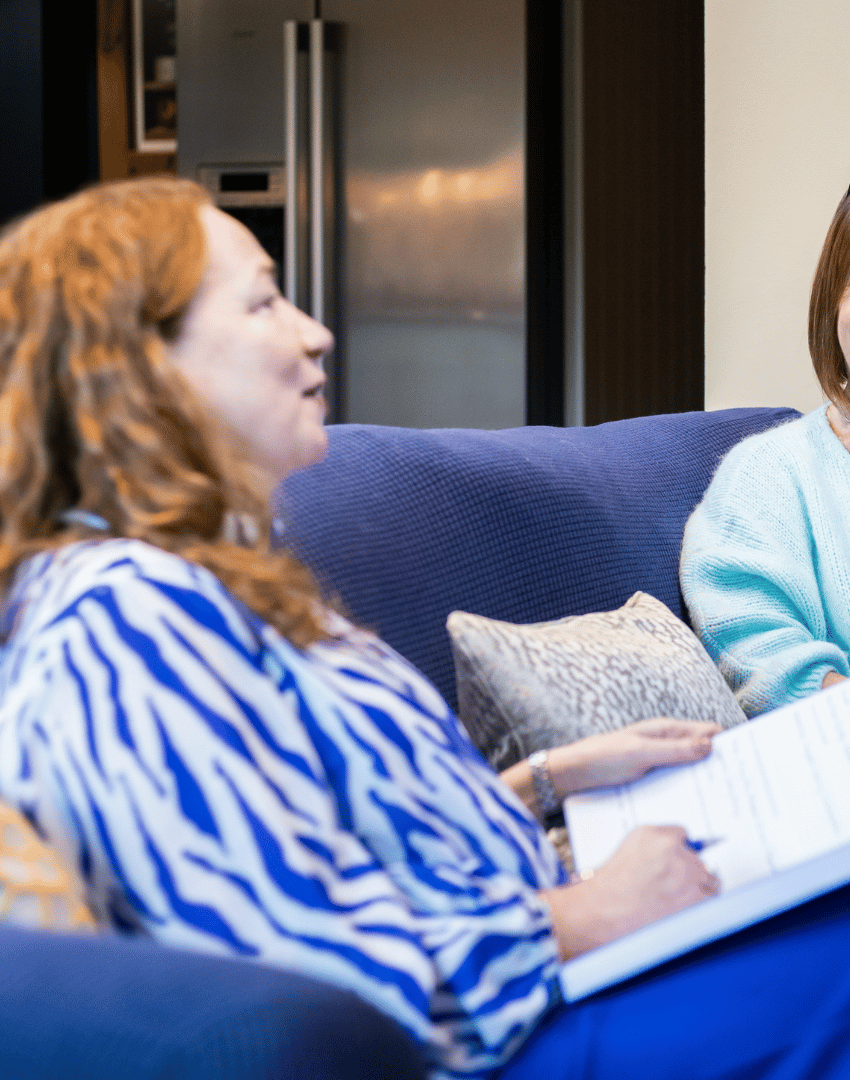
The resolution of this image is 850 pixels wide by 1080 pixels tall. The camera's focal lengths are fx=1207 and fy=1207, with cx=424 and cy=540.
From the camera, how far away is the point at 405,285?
3.06m

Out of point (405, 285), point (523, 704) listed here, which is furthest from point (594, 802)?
point (405, 285)

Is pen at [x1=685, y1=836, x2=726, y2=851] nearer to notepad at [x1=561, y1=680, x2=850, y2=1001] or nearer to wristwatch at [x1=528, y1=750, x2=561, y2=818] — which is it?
notepad at [x1=561, y1=680, x2=850, y2=1001]

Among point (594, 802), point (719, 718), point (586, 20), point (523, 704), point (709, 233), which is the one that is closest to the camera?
point (594, 802)

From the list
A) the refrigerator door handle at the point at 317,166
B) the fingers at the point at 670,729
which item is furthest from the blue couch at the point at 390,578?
the refrigerator door handle at the point at 317,166

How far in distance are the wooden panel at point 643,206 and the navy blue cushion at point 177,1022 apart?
2557mm

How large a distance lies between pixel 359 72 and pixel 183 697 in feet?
8.91

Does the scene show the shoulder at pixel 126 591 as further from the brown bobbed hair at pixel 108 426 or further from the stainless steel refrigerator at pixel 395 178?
the stainless steel refrigerator at pixel 395 178

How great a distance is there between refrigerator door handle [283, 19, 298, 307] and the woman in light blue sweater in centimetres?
158

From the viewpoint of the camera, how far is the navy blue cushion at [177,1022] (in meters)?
0.48

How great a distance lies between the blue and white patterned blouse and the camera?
59 cm

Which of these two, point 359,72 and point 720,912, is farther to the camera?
point 359,72

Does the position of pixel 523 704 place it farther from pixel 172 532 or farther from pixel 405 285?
pixel 405 285

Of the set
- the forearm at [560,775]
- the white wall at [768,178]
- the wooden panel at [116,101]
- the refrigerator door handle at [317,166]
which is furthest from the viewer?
the wooden panel at [116,101]

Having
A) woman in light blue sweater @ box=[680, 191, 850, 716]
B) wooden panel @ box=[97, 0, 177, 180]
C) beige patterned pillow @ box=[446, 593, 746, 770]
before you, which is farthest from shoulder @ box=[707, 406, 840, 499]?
wooden panel @ box=[97, 0, 177, 180]
